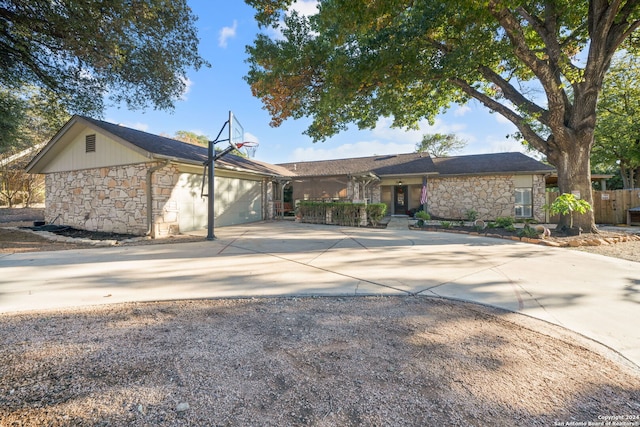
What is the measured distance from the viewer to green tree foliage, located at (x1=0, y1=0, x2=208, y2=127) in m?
7.17

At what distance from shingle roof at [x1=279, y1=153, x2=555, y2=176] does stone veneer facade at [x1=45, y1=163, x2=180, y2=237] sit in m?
9.18

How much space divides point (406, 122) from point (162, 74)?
34.1 ft

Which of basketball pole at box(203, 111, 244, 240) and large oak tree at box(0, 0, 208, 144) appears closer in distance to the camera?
large oak tree at box(0, 0, 208, 144)

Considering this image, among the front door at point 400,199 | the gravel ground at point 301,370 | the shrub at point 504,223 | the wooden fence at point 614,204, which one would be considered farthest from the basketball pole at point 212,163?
the wooden fence at point 614,204

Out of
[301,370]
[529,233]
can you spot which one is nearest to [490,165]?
[529,233]

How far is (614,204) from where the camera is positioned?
1289 centimetres

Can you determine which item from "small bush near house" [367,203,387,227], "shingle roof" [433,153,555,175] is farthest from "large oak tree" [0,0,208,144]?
"shingle roof" [433,153,555,175]

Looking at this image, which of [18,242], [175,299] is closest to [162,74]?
[18,242]

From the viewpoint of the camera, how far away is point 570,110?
9.17m

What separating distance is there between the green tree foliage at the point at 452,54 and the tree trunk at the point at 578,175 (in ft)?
0.09

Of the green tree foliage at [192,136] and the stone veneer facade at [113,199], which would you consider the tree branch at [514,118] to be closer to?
the stone veneer facade at [113,199]

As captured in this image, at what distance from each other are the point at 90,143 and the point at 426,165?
16.7 m

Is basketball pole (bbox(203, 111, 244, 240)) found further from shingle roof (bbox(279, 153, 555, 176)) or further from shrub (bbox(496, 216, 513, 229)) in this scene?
shrub (bbox(496, 216, 513, 229))

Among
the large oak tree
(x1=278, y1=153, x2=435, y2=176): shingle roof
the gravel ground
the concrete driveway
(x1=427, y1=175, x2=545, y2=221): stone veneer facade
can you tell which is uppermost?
the large oak tree
